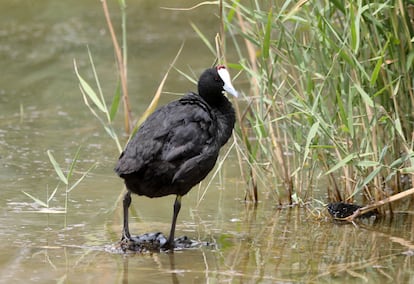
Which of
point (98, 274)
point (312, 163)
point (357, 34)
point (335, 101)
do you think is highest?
point (357, 34)

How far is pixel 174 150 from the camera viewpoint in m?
4.66

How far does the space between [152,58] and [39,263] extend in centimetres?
614

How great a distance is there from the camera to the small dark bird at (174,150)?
461 centimetres

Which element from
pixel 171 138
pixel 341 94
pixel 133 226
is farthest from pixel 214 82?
pixel 133 226

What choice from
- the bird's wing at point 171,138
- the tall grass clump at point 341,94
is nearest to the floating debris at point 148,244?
the bird's wing at point 171,138

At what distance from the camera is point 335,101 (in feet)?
17.0

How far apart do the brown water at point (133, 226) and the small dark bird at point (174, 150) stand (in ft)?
1.10

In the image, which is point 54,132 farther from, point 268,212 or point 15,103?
point 268,212

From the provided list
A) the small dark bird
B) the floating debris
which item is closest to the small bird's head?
the small dark bird

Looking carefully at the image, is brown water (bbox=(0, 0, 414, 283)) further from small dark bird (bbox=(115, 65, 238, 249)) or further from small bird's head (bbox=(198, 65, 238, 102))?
small bird's head (bbox=(198, 65, 238, 102))

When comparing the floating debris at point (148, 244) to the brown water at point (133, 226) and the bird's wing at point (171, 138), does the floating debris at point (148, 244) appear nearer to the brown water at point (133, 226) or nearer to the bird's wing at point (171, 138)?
the brown water at point (133, 226)

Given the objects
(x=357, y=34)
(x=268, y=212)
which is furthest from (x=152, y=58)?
(x=357, y=34)

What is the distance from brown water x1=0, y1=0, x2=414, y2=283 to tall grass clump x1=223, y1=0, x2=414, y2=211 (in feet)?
0.85

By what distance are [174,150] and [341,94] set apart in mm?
1104
